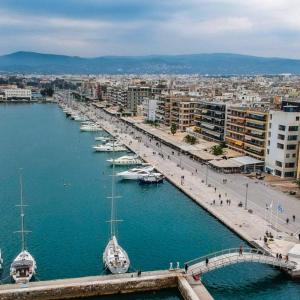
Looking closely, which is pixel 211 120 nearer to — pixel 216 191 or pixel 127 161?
pixel 127 161

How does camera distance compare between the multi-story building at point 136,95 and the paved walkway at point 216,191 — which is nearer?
the paved walkway at point 216,191

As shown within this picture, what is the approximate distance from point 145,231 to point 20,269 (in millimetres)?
15030

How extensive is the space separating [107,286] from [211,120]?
6434cm

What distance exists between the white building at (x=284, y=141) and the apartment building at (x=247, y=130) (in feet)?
12.7

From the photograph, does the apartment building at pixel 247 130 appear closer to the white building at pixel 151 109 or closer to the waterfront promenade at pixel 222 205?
the waterfront promenade at pixel 222 205

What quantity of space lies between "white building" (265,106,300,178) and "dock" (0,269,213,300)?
3458 centimetres

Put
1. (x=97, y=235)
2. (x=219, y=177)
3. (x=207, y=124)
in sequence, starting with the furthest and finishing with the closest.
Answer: (x=207, y=124) < (x=219, y=177) < (x=97, y=235)

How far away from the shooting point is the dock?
107ft

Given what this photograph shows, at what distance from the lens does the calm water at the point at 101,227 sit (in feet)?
122

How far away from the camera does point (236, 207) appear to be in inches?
2064

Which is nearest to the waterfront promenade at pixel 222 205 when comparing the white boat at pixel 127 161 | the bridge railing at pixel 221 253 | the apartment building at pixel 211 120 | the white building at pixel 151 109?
the bridge railing at pixel 221 253

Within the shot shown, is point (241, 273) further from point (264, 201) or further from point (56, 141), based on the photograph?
point (56, 141)

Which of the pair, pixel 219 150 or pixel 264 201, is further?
pixel 219 150

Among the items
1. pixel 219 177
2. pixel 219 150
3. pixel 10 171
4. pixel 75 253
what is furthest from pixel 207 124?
pixel 75 253
